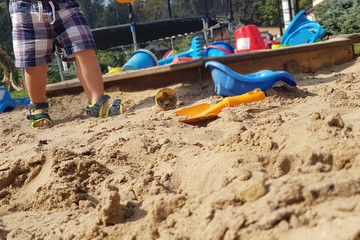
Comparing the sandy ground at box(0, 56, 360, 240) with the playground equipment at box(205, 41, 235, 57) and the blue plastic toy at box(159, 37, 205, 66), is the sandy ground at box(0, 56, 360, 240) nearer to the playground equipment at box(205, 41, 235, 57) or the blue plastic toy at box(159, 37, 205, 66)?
the playground equipment at box(205, 41, 235, 57)

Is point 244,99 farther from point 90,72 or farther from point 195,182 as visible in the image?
point 195,182

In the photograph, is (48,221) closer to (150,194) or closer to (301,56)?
(150,194)

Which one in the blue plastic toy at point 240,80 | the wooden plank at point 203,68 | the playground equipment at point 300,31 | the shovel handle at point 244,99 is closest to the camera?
the shovel handle at point 244,99

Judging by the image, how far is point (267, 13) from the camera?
31.3 meters

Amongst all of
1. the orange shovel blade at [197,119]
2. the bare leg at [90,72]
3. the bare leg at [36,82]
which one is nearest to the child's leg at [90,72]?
the bare leg at [90,72]

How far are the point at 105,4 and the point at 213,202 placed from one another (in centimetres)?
879

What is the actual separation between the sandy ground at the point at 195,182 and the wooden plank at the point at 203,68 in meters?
1.28

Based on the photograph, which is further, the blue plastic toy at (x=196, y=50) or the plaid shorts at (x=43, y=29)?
the blue plastic toy at (x=196, y=50)

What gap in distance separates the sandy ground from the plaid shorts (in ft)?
2.86

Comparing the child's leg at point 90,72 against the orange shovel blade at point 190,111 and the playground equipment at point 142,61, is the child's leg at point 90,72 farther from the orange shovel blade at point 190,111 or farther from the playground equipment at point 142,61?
the playground equipment at point 142,61

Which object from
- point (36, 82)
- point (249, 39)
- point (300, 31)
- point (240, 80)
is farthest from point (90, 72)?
point (300, 31)

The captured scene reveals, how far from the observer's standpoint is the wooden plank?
3.23 m

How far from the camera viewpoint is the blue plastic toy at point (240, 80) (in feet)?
8.49

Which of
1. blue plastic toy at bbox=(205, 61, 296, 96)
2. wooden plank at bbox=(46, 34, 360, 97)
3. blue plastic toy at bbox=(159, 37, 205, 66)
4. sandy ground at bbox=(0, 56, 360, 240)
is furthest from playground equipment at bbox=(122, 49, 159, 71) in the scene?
sandy ground at bbox=(0, 56, 360, 240)
